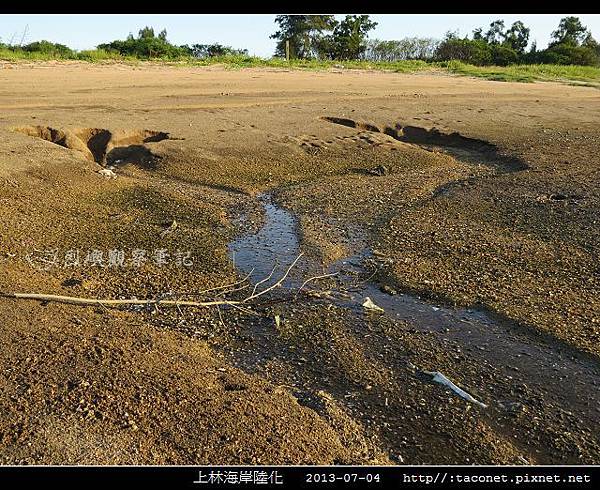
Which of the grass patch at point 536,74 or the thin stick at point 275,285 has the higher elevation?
the thin stick at point 275,285

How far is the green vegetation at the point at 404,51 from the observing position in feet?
72.7

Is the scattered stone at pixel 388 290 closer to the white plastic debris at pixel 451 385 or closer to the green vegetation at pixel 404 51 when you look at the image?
the white plastic debris at pixel 451 385

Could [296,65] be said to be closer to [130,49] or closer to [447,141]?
[130,49]

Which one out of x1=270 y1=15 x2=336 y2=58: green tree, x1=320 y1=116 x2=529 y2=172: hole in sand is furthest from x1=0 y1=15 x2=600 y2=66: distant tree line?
x1=320 y1=116 x2=529 y2=172: hole in sand

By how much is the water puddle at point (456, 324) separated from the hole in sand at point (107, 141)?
2.61 metres

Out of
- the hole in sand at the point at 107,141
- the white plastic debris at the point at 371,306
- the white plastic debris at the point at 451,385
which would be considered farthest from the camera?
the hole in sand at the point at 107,141

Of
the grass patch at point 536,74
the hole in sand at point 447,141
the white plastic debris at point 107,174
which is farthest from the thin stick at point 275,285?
the grass patch at point 536,74

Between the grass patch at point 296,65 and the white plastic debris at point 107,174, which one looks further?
the grass patch at point 296,65

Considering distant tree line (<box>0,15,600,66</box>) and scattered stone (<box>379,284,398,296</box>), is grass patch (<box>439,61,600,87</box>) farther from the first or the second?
scattered stone (<box>379,284,398,296</box>)

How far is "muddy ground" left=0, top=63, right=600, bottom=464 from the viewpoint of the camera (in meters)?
2.55

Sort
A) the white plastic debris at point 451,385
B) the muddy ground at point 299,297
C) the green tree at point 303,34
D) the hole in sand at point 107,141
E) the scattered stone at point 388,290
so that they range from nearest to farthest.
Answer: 1. the muddy ground at point 299,297
2. the white plastic debris at point 451,385
3. the scattered stone at point 388,290
4. the hole in sand at point 107,141
5. the green tree at point 303,34

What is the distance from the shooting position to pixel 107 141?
7.35 metres

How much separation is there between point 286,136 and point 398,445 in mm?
5970

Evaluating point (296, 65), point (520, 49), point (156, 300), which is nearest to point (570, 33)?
point (520, 49)
